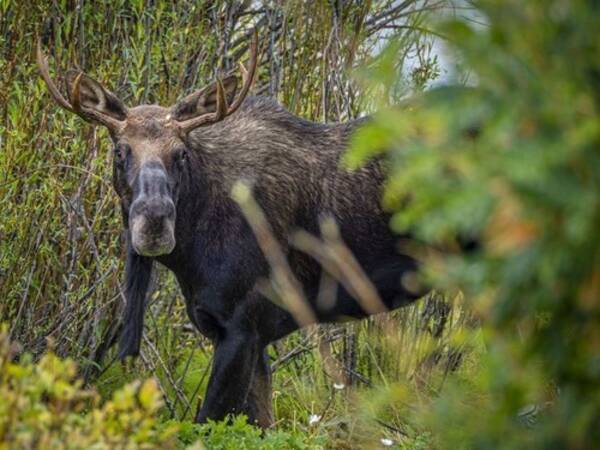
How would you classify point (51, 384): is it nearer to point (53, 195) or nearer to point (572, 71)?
point (572, 71)

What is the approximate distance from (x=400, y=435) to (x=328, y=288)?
901 millimetres

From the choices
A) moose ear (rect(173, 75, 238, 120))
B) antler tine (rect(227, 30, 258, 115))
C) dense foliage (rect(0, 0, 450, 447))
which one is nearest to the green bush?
antler tine (rect(227, 30, 258, 115))

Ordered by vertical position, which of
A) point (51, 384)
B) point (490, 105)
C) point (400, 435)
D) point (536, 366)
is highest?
point (490, 105)

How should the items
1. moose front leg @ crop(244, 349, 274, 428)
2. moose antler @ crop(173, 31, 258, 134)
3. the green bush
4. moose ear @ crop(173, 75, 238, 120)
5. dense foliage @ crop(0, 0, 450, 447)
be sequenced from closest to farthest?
the green bush → moose antler @ crop(173, 31, 258, 134) → moose ear @ crop(173, 75, 238, 120) → moose front leg @ crop(244, 349, 274, 428) → dense foliage @ crop(0, 0, 450, 447)

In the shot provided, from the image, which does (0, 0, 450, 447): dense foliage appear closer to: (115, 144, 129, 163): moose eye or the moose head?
the moose head

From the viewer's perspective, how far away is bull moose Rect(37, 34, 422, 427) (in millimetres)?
7117

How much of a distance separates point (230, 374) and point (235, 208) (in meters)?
0.88

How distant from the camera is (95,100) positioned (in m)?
7.33

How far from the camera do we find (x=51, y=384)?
3586 millimetres

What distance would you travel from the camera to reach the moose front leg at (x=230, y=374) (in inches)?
283

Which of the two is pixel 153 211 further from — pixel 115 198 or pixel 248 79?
pixel 115 198

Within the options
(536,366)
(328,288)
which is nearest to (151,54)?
(328,288)

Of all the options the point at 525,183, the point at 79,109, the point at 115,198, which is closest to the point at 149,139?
the point at 79,109

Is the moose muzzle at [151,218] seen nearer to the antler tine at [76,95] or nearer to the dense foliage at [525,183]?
the antler tine at [76,95]
